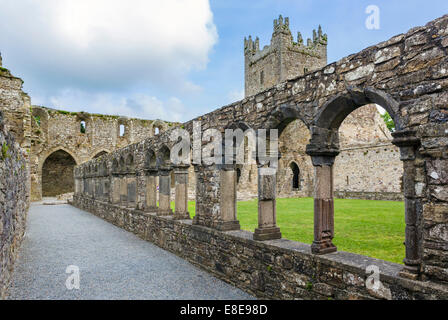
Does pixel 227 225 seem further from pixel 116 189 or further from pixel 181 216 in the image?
pixel 116 189

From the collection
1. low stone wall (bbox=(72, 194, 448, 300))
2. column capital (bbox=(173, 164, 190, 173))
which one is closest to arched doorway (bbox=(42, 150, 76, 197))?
column capital (bbox=(173, 164, 190, 173))

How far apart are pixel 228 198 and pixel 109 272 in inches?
96.6

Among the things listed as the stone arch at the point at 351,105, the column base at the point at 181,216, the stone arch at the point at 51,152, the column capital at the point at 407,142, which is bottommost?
the column base at the point at 181,216

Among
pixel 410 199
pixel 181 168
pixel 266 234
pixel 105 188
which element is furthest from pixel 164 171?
pixel 105 188

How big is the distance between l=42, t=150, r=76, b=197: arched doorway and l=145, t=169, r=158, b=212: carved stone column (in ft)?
65.6

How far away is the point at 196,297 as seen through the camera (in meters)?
4.60

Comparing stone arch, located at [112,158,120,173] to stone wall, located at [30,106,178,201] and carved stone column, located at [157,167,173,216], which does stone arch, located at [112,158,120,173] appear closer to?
carved stone column, located at [157,167,173,216]

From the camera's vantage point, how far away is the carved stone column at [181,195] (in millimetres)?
7602

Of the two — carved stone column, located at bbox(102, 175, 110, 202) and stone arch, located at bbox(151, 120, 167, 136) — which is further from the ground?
stone arch, located at bbox(151, 120, 167, 136)

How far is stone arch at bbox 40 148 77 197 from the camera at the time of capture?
27172 mm

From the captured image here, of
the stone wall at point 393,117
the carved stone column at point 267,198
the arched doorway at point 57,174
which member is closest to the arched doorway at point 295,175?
the arched doorway at point 57,174

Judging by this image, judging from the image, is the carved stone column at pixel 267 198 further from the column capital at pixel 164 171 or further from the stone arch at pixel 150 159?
the stone arch at pixel 150 159

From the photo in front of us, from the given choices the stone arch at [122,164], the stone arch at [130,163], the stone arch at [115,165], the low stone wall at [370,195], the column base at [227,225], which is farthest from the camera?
the low stone wall at [370,195]

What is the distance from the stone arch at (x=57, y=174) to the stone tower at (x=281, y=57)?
18.5 m
